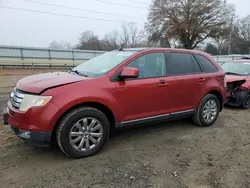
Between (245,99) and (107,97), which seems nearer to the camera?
(107,97)

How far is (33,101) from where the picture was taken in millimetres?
3145

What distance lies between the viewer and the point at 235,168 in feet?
11.0

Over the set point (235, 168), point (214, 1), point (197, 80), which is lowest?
point (235, 168)

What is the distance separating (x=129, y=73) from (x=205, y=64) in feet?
7.49

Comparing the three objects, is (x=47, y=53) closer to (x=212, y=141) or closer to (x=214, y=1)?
(x=212, y=141)

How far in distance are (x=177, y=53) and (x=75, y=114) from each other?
2.48 metres

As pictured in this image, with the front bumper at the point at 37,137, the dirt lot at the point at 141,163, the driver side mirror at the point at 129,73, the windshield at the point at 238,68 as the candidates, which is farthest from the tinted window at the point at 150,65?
the windshield at the point at 238,68

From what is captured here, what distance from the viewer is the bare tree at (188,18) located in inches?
1547

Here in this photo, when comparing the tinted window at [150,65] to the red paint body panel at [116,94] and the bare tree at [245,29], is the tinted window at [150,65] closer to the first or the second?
the red paint body panel at [116,94]

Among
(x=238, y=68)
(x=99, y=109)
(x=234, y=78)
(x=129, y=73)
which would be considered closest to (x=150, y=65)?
(x=129, y=73)

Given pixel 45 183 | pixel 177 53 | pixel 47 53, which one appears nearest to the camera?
pixel 45 183

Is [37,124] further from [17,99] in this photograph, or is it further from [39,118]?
[17,99]

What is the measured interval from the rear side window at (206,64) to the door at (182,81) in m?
0.15

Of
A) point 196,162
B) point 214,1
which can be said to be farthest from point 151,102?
point 214,1
